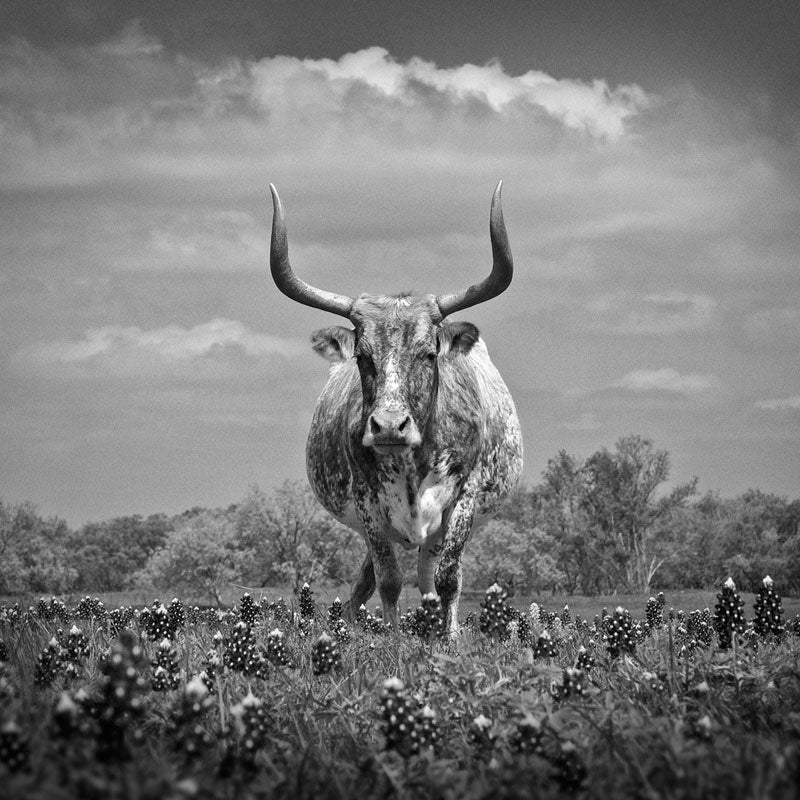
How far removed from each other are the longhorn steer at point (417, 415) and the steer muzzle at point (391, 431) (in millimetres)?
84

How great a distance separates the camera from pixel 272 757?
13.7ft

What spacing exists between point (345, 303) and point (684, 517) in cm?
7976

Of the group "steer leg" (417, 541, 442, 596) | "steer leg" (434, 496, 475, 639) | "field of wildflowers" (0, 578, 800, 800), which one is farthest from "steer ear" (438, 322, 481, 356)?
"field of wildflowers" (0, 578, 800, 800)

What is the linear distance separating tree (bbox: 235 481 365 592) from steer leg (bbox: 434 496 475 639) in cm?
4397

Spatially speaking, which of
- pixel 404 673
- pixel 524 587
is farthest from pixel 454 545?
pixel 524 587

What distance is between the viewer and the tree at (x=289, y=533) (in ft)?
177

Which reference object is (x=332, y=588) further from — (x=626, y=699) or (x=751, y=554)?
(x=626, y=699)

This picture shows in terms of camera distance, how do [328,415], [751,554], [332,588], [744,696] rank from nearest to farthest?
[744,696] → [328,415] → [332,588] → [751,554]

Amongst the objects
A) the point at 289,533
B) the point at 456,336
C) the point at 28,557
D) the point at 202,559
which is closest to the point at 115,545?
the point at 28,557

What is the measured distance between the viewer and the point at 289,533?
54594 mm

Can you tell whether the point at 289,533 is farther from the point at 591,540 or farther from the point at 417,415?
the point at 417,415

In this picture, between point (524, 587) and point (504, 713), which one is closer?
point (504, 713)

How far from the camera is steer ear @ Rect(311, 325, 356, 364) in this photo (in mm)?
10086

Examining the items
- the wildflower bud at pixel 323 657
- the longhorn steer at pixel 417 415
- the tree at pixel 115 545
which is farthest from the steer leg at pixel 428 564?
the tree at pixel 115 545
